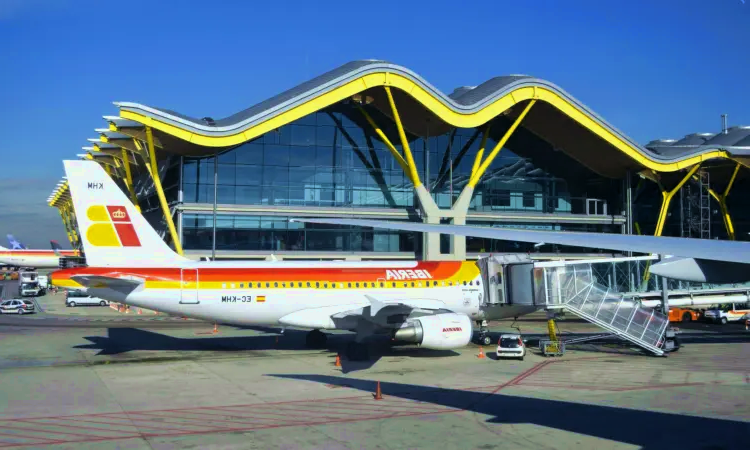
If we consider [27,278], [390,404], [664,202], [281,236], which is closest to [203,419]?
[390,404]

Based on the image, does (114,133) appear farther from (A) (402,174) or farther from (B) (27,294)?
(B) (27,294)

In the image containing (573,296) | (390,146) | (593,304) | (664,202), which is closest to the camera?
(593,304)

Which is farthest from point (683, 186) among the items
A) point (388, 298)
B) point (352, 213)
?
point (388, 298)

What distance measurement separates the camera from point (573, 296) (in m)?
28.4

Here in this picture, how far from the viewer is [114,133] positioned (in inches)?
1789

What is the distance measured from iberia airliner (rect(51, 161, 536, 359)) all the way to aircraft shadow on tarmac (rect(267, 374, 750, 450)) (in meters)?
5.94

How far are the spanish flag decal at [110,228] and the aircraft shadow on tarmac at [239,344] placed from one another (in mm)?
4839

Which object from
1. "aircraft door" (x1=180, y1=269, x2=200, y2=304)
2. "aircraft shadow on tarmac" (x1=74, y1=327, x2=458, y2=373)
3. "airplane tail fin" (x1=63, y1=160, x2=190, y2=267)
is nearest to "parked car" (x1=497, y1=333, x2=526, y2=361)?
"aircraft shadow on tarmac" (x1=74, y1=327, x2=458, y2=373)

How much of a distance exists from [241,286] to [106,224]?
5.72m

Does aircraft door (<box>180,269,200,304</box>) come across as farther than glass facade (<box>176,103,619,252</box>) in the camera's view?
No

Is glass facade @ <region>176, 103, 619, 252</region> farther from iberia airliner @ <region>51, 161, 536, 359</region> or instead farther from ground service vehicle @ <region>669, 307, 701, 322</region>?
iberia airliner @ <region>51, 161, 536, 359</region>

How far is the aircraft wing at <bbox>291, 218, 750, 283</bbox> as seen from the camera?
7199 millimetres

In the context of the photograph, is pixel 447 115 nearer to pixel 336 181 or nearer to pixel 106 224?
pixel 336 181

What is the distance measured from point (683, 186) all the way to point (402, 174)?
79.1 ft
